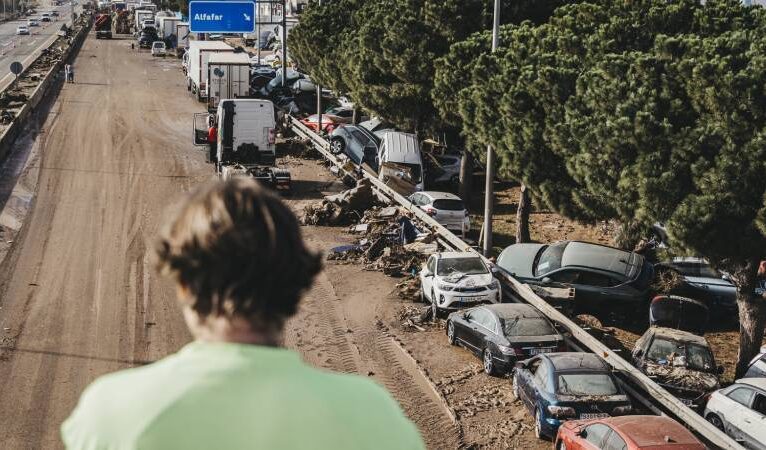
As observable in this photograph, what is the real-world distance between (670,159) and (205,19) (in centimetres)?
3417

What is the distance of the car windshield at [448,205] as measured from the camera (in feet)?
101

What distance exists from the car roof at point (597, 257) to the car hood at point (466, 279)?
2569 mm

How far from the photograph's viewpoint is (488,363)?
19.3 meters

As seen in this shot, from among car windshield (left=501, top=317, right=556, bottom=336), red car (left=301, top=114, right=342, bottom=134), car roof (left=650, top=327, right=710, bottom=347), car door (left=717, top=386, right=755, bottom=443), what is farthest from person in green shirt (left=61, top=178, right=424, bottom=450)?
red car (left=301, top=114, right=342, bottom=134)

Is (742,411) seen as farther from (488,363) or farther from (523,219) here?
(523,219)

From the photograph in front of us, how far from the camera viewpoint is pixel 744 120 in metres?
16.8

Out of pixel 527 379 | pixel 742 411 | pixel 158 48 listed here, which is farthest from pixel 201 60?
pixel 742 411

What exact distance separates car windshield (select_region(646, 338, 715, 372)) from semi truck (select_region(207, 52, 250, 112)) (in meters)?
32.5

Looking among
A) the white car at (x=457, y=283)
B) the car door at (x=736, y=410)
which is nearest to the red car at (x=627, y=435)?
the car door at (x=736, y=410)

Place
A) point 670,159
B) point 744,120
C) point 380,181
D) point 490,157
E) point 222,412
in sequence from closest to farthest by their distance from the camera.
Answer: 1. point 222,412
2. point 744,120
3. point 670,159
4. point 490,157
5. point 380,181

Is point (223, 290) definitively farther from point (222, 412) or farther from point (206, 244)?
point (222, 412)

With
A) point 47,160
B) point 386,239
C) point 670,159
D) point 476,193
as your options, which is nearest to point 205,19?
point 47,160

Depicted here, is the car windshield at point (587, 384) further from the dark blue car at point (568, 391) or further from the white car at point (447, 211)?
the white car at point (447, 211)

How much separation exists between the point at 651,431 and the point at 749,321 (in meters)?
7.02
